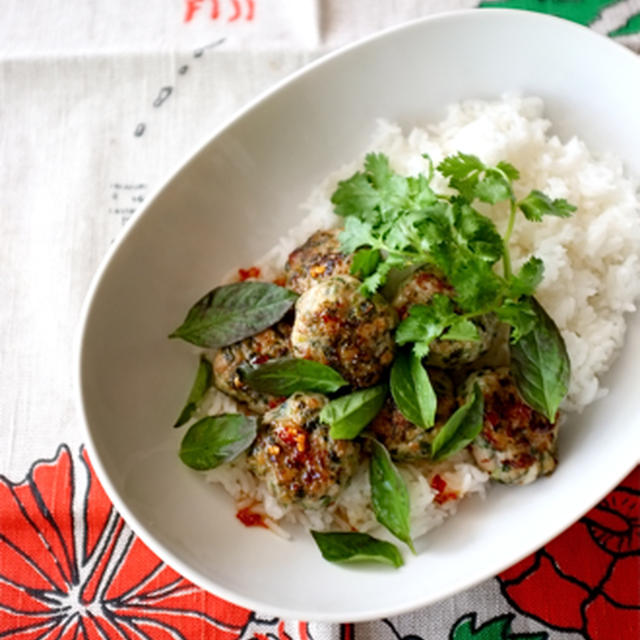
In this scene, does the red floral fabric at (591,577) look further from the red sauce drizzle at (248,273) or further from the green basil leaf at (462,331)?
the red sauce drizzle at (248,273)

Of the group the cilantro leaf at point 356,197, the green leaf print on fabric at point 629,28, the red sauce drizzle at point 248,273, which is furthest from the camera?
the green leaf print on fabric at point 629,28

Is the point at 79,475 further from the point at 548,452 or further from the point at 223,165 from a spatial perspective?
the point at 548,452

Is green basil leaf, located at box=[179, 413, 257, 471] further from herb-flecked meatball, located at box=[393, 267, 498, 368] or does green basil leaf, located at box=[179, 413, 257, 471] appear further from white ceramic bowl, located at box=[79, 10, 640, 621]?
herb-flecked meatball, located at box=[393, 267, 498, 368]

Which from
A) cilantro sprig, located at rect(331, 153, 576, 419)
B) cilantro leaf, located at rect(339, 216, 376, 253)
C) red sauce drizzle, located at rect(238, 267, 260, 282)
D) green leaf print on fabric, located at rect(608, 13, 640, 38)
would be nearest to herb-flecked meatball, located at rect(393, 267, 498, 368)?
cilantro sprig, located at rect(331, 153, 576, 419)

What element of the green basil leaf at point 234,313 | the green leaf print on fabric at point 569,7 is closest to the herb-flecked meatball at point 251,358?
the green basil leaf at point 234,313

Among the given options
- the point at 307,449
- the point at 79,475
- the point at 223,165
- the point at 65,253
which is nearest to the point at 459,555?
A: the point at 307,449

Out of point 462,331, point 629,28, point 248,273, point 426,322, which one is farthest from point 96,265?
point 629,28

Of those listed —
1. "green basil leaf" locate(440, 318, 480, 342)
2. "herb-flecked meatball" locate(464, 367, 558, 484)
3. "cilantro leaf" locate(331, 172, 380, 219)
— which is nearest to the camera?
"green basil leaf" locate(440, 318, 480, 342)
